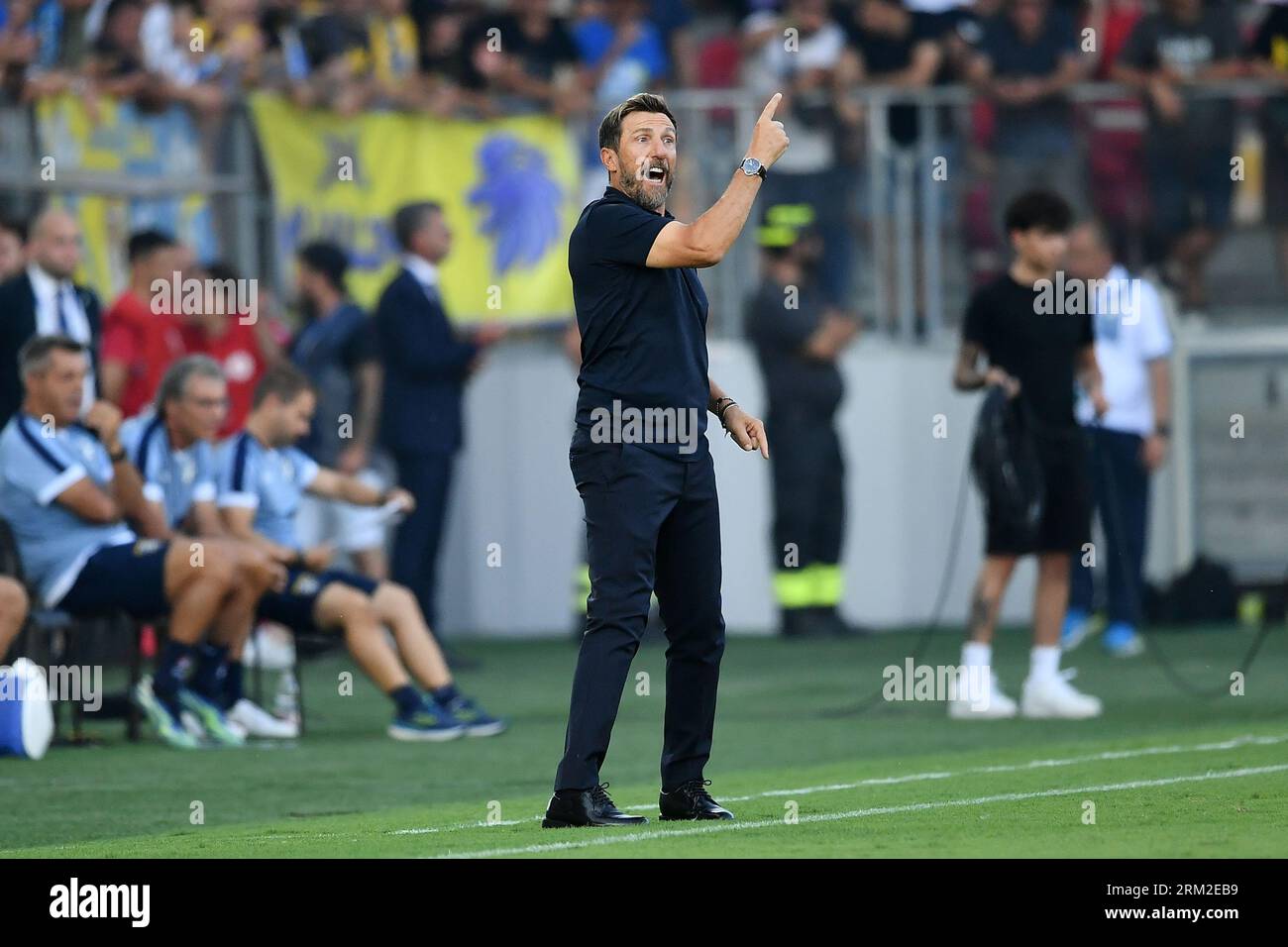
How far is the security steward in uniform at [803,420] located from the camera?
58.0ft

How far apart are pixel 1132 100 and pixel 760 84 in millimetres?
2592

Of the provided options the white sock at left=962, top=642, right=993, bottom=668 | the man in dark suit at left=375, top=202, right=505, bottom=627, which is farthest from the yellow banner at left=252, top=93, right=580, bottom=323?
the white sock at left=962, top=642, right=993, bottom=668

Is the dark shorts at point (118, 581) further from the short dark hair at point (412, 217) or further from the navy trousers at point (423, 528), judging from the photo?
the short dark hair at point (412, 217)

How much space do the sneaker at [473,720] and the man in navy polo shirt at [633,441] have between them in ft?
14.2

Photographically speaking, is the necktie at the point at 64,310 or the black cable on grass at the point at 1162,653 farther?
the necktie at the point at 64,310

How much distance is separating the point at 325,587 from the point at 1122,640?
5.74 m

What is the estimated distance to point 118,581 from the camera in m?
12.0

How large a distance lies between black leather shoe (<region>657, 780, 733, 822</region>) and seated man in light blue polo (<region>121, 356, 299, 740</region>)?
434 cm

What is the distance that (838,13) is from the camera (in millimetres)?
19031

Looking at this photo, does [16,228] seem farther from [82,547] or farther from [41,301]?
[82,547]

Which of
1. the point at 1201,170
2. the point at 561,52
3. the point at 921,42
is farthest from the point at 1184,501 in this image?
the point at 561,52

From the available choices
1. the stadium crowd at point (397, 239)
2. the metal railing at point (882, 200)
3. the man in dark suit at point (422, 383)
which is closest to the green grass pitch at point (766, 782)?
the stadium crowd at point (397, 239)

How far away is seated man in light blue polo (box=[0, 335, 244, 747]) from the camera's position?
11969 mm

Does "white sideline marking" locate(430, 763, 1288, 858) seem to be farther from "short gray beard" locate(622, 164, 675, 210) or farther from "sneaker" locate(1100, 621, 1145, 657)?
"sneaker" locate(1100, 621, 1145, 657)
